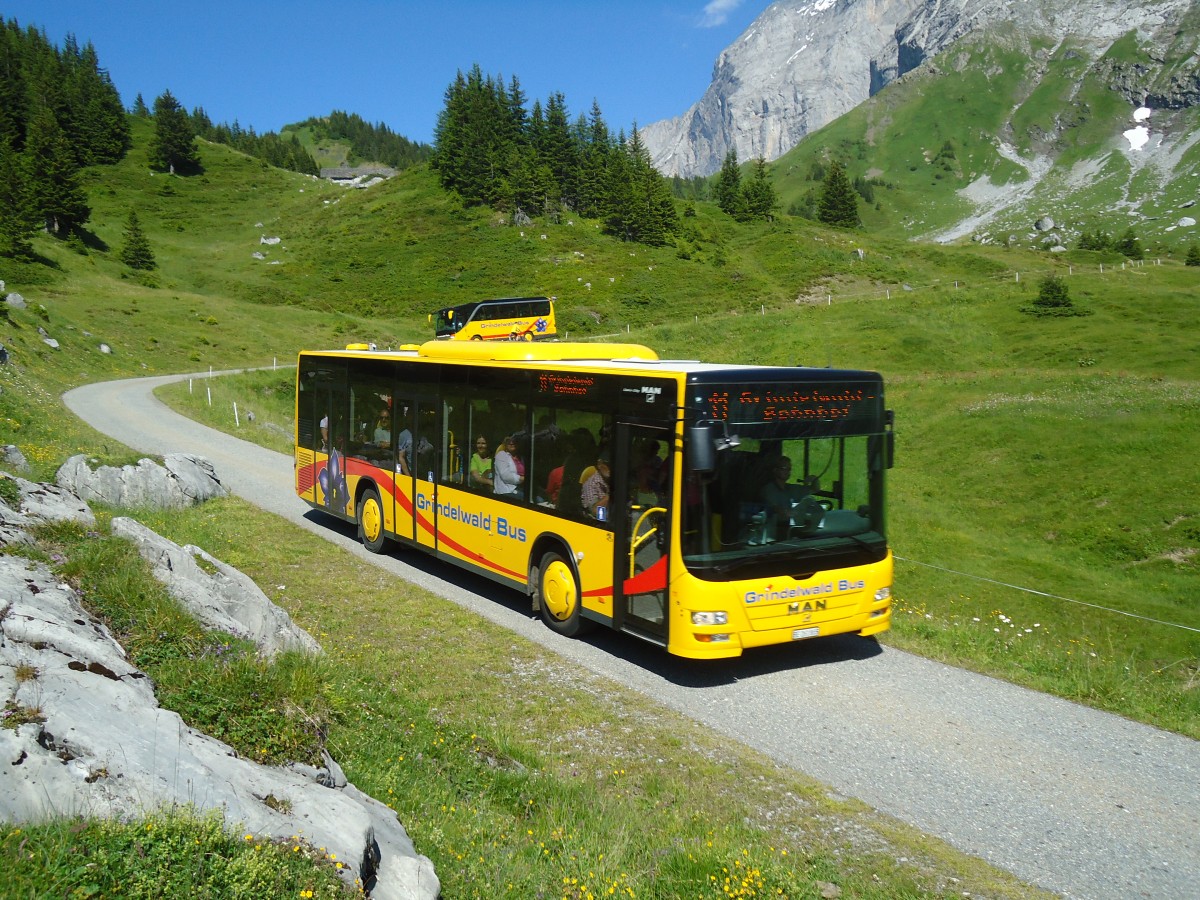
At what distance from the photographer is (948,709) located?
9.28m

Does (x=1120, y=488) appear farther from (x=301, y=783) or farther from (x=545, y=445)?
(x=301, y=783)

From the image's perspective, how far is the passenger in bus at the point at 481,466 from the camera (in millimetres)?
13047

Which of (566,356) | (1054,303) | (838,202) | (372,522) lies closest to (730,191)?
(838,202)

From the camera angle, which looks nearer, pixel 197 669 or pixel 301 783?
pixel 301 783

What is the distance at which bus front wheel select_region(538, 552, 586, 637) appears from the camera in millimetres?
11352

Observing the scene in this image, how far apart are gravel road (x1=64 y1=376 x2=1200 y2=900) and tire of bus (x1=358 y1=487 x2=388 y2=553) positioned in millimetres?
3688

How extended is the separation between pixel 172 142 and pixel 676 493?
14875cm

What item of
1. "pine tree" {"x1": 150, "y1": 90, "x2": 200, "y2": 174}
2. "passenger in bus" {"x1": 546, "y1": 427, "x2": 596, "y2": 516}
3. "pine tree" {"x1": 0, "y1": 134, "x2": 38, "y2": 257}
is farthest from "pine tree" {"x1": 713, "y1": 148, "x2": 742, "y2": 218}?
"passenger in bus" {"x1": 546, "y1": 427, "x2": 596, "y2": 516}

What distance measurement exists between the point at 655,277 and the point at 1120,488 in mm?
63151

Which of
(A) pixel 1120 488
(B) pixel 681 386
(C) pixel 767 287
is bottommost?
(A) pixel 1120 488

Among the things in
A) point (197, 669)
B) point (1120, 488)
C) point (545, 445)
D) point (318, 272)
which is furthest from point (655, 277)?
point (197, 669)

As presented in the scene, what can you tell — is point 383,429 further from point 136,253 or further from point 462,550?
point 136,253

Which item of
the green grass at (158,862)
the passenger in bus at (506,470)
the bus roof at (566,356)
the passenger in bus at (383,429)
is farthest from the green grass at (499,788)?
the passenger in bus at (383,429)

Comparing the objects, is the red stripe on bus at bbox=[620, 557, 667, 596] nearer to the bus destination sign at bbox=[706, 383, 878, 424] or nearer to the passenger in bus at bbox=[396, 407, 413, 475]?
the bus destination sign at bbox=[706, 383, 878, 424]
